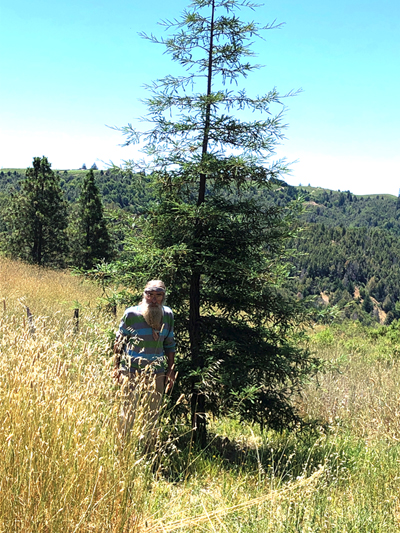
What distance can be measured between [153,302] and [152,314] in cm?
12

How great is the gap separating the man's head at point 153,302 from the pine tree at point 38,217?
80.5 ft

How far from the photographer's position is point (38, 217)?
26859 millimetres

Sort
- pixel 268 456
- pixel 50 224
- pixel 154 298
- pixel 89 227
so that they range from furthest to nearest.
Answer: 1. pixel 89 227
2. pixel 50 224
3. pixel 268 456
4. pixel 154 298

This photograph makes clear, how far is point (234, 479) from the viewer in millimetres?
4148

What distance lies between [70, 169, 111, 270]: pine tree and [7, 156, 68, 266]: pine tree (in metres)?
1.44

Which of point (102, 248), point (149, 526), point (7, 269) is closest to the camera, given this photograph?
point (149, 526)

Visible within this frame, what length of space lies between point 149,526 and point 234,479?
1885mm

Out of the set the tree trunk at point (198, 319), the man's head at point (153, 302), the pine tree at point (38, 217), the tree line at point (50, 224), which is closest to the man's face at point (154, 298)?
the man's head at point (153, 302)

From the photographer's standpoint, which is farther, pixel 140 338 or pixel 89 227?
pixel 89 227

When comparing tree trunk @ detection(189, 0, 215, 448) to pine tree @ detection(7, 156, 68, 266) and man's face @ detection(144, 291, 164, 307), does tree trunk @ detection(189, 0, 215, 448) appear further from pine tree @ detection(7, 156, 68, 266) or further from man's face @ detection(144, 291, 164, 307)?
pine tree @ detection(7, 156, 68, 266)

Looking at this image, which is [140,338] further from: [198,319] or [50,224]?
[50,224]

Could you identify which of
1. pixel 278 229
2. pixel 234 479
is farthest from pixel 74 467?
pixel 278 229

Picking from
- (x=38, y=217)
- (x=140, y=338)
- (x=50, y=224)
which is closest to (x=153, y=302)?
(x=140, y=338)

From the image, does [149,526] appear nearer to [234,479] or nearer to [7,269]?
[234,479]
